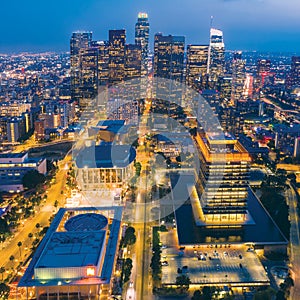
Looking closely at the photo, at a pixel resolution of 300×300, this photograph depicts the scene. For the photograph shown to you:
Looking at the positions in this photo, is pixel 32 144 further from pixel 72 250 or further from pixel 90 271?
pixel 90 271

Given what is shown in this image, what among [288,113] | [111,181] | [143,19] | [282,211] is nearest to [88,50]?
[143,19]

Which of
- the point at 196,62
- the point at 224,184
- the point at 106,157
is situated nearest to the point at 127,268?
the point at 224,184

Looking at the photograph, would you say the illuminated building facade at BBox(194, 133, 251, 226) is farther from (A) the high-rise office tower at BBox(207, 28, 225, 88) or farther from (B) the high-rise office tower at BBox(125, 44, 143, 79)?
(A) the high-rise office tower at BBox(207, 28, 225, 88)

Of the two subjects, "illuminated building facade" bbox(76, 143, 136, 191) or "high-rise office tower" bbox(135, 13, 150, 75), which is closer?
"illuminated building facade" bbox(76, 143, 136, 191)

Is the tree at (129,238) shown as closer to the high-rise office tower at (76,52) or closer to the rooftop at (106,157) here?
the rooftop at (106,157)

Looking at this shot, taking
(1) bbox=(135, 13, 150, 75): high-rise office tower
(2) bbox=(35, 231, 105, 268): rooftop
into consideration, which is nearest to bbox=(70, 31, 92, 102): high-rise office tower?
(1) bbox=(135, 13, 150, 75): high-rise office tower

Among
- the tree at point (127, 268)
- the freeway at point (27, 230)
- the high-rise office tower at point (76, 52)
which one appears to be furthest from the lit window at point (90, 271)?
the high-rise office tower at point (76, 52)
